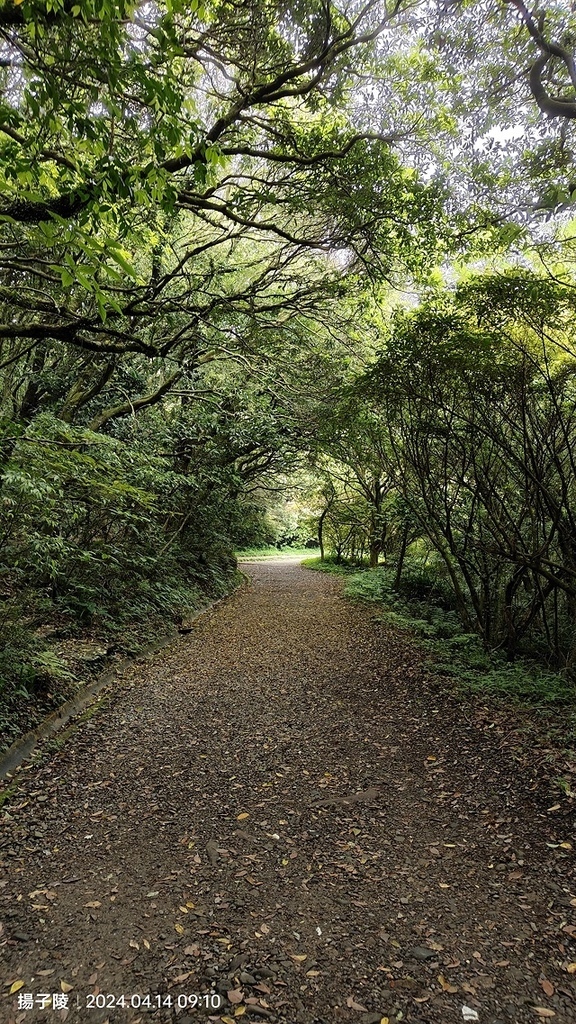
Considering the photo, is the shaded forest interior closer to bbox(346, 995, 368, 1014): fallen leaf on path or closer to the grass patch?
bbox(346, 995, 368, 1014): fallen leaf on path

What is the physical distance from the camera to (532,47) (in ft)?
16.6

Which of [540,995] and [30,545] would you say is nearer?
[540,995]

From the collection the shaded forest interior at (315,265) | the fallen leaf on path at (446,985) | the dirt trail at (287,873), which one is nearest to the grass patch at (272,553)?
the shaded forest interior at (315,265)

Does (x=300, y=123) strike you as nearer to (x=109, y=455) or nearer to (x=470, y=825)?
(x=109, y=455)

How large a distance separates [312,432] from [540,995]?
976 cm

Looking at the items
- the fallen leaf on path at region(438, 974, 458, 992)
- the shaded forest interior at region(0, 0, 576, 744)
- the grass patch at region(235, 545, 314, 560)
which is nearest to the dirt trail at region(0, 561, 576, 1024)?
the fallen leaf on path at region(438, 974, 458, 992)

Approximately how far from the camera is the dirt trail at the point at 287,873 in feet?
7.34

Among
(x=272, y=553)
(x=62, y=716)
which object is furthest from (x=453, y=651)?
(x=272, y=553)

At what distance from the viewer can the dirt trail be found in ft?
7.34

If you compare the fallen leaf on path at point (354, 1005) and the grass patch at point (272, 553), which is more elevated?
the grass patch at point (272, 553)

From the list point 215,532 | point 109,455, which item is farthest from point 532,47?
point 215,532

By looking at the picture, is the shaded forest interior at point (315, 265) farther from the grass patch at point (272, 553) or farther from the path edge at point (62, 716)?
the grass patch at point (272, 553)

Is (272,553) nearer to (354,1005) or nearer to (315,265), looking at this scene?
(315,265)

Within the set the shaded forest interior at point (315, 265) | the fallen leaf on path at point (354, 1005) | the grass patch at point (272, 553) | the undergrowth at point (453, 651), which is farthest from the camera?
the grass patch at point (272, 553)
